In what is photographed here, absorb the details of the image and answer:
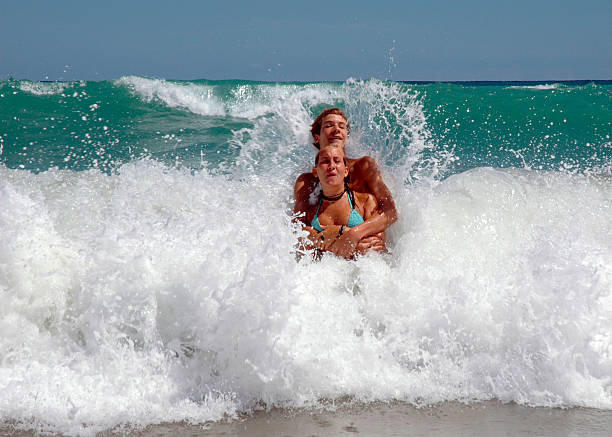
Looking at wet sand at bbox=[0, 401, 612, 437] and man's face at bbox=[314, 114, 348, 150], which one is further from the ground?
man's face at bbox=[314, 114, 348, 150]

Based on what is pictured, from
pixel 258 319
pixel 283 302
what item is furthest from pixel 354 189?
pixel 258 319

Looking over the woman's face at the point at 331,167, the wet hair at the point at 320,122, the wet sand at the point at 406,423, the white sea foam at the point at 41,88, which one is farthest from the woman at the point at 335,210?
the white sea foam at the point at 41,88

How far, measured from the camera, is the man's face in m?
4.51

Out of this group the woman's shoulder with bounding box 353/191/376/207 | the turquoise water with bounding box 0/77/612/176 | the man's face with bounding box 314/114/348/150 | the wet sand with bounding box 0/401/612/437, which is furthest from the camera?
the turquoise water with bounding box 0/77/612/176

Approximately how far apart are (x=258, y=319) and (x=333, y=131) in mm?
1972

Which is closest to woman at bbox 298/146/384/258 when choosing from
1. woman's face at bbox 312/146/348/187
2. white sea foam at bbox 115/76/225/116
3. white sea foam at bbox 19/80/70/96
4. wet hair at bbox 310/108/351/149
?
woman's face at bbox 312/146/348/187

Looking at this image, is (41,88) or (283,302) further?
(41,88)

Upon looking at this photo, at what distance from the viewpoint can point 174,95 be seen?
13859 mm

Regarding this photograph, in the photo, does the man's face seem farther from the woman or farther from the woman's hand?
the woman's hand

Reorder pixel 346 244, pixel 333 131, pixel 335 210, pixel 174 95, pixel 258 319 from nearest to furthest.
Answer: pixel 258 319 < pixel 346 244 < pixel 335 210 < pixel 333 131 < pixel 174 95

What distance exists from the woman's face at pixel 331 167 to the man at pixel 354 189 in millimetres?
249

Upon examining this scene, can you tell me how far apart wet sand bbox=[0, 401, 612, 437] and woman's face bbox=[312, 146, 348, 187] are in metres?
1.69

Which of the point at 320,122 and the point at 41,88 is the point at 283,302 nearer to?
the point at 320,122

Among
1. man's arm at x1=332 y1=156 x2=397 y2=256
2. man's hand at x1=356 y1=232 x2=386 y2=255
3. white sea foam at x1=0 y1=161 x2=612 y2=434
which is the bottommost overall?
white sea foam at x1=0 y1=161 x2=612 y2=434
